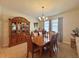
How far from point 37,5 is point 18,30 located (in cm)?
158

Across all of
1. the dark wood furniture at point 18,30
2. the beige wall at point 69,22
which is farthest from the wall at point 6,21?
the beige wall at point 69,22

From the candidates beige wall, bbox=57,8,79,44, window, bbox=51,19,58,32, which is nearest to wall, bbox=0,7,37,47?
window, bbox=51,19,58,32

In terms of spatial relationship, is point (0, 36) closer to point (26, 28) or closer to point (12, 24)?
point (12, 24)

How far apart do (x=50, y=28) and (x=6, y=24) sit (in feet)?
8.08

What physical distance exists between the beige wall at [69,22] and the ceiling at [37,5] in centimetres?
29

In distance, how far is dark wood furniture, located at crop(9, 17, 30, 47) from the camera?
443cm

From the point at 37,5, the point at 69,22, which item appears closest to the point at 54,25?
the point at 69,22

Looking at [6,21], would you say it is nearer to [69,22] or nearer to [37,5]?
[37,5]

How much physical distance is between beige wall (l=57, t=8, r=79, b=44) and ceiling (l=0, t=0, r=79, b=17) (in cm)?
29

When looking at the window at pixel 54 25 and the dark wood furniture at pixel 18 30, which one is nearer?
the dark wood furniture at pixel 18 30

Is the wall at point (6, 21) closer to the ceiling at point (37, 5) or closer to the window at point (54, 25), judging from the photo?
the ceiling at point (37, 5)

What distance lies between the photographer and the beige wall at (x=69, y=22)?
4.61 metres

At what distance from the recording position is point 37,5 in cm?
426

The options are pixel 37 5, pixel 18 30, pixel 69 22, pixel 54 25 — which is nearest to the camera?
pixel 37 5
